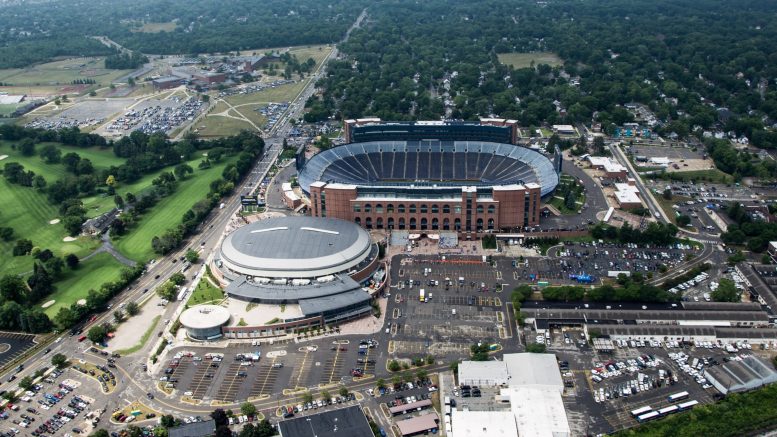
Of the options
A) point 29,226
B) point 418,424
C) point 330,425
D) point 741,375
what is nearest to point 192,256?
point 29,226

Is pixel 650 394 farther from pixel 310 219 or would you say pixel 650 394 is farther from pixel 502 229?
pixel 310 219

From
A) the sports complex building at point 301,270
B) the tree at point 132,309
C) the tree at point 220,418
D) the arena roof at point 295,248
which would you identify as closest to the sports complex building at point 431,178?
the sports complex building at point 301,270

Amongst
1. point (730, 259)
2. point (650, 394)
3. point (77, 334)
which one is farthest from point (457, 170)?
point (77, 334)

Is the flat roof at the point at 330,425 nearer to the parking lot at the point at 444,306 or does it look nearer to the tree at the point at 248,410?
the tree at the point at 248,410

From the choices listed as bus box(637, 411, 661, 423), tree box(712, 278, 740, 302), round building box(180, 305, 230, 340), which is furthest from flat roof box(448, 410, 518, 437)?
tree box(712, 278, 740, 302)

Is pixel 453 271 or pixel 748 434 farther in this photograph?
pixel 453 271

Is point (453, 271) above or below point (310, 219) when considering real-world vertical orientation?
below
